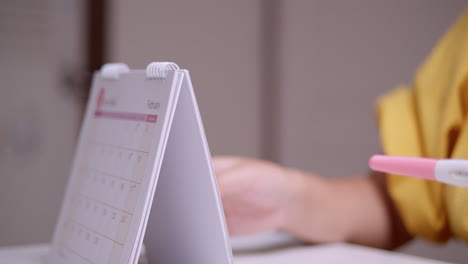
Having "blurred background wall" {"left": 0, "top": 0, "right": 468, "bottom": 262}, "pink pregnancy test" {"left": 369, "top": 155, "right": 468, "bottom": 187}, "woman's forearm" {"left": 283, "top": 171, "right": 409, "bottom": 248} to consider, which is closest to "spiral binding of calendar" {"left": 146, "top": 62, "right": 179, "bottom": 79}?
"pink pregnancy test" {"left": 369, "top": 155, "right": 468, "bottom": 187}

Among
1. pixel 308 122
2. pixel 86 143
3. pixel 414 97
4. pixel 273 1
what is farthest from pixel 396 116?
pixel 273 1

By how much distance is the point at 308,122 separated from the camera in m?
1.56

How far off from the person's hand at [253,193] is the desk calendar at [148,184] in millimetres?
119

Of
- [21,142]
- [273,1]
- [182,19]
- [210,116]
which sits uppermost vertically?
[273,1]

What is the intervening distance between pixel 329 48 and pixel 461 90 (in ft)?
3.52

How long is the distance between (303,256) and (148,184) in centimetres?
24

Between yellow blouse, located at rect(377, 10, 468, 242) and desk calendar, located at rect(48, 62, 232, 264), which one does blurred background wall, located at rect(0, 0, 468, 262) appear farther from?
desk calendar, located at rect(48, 62, 232, 264)

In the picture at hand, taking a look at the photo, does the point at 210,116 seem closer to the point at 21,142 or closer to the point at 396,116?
the point at 21,142

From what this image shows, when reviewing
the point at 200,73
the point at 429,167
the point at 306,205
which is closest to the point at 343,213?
the point at 306,205

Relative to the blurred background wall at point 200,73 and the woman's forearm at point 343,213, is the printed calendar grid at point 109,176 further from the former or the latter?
the blurred background wall at point 200,73

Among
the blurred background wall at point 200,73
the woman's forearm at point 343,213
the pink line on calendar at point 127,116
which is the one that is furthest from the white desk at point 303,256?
the blurred background wall at point 200,73

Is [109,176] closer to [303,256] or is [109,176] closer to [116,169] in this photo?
[116,169]

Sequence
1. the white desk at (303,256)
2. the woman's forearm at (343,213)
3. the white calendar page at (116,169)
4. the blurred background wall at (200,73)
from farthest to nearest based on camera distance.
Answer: the blurred background wall at (200,73), the woman's forearm at (343,213), the white desk at (303,256), the white calendar page at (116,169)

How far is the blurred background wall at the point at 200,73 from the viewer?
4.91 feet
